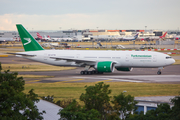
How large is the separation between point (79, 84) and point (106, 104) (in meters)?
20.9

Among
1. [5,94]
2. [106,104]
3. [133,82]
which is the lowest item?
[133,82]

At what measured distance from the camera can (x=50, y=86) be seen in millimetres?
37438

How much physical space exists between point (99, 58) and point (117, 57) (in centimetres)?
340

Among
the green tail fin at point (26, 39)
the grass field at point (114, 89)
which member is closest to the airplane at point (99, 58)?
the green tail fin at point (26, 39)

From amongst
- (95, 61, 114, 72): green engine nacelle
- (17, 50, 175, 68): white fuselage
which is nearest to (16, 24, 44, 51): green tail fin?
(17, 50, 175, 68): white fuselage

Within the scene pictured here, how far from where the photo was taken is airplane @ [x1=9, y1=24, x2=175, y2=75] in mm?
47094

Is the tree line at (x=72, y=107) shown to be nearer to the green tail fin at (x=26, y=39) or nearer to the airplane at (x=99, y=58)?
the airplane at (x=99, y=58)

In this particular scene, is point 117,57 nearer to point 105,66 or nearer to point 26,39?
point 105,66

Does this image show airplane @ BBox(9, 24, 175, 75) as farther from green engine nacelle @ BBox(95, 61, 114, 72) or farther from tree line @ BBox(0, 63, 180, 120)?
tree line @ BBox(0, 63, 180, 120)

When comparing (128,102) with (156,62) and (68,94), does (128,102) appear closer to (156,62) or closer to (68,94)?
(68,94)

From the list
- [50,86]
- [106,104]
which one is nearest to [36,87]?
[50,86]

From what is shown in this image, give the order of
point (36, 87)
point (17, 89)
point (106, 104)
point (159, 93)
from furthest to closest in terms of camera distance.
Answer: point (36, 87) → point (159, 93) → point (106, 104) → point (17, 89)

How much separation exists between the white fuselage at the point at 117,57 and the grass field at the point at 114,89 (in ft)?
30.6

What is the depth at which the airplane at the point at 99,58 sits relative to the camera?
47.1 m
